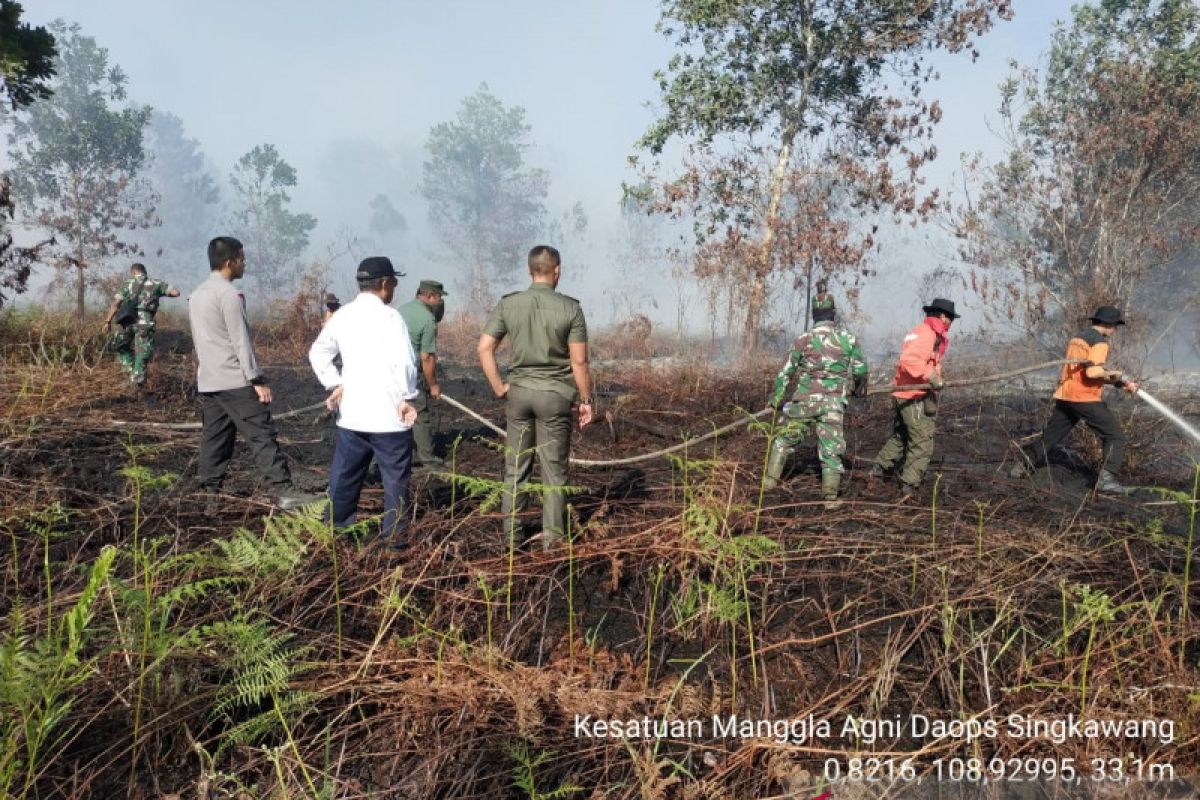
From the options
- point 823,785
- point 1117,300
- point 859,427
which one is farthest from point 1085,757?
point 1117,300

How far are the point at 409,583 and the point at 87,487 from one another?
3.42 m

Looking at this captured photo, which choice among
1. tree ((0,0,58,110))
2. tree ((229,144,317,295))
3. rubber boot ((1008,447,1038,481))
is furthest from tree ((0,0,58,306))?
tree ((229,144,317,295))

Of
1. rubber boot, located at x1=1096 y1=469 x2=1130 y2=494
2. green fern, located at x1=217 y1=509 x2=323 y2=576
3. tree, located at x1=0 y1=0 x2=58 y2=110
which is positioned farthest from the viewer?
tree, located at x1=0 y1=0 x2=58 y2=110

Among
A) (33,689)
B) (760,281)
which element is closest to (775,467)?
(33,689)

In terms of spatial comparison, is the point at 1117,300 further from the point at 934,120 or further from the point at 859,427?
the point at 859,427

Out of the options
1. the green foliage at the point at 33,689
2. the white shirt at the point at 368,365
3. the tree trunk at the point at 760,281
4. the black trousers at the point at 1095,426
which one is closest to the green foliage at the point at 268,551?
the white shirt at the point at 368,365

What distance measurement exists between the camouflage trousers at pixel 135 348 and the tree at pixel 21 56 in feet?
16.6

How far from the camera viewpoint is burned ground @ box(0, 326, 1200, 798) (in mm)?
2186

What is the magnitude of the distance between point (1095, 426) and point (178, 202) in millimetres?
84927

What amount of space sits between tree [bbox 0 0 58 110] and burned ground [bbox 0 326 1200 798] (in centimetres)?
950

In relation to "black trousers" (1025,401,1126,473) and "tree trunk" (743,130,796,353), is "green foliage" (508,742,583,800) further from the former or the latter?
"tree trunk" (743,130,796,353)

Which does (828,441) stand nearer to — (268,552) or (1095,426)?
(1095,426)

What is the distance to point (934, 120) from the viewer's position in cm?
1452

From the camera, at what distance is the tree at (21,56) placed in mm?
10414
